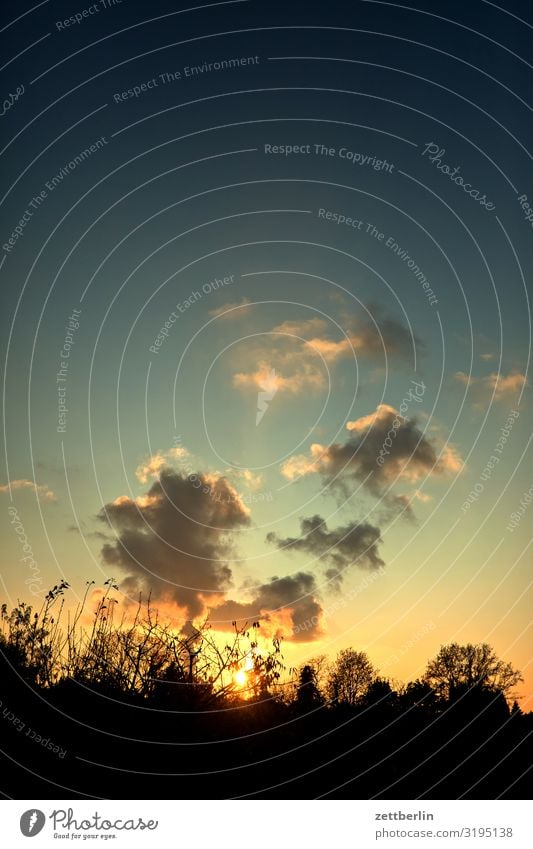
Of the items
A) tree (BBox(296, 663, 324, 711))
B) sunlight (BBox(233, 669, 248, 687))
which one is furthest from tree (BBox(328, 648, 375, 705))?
sunlight (BBox(233, 669, 248, 687))

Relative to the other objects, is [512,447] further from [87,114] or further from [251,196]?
[87,114]

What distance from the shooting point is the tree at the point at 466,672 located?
816 centimetres

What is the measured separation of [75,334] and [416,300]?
395cm

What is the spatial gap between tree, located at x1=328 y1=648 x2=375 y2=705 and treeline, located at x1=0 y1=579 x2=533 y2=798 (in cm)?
41

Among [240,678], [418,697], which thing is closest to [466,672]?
[418,697]

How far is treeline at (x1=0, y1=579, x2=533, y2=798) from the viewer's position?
6.56m

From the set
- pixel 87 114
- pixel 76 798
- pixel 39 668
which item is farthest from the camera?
pixel 87 114

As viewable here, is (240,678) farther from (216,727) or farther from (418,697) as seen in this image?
(418,697)

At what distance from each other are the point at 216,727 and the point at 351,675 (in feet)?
7.47

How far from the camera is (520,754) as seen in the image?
7.09 meters

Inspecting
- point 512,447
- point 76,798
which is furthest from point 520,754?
point 76,798

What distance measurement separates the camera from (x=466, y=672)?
9.07m
